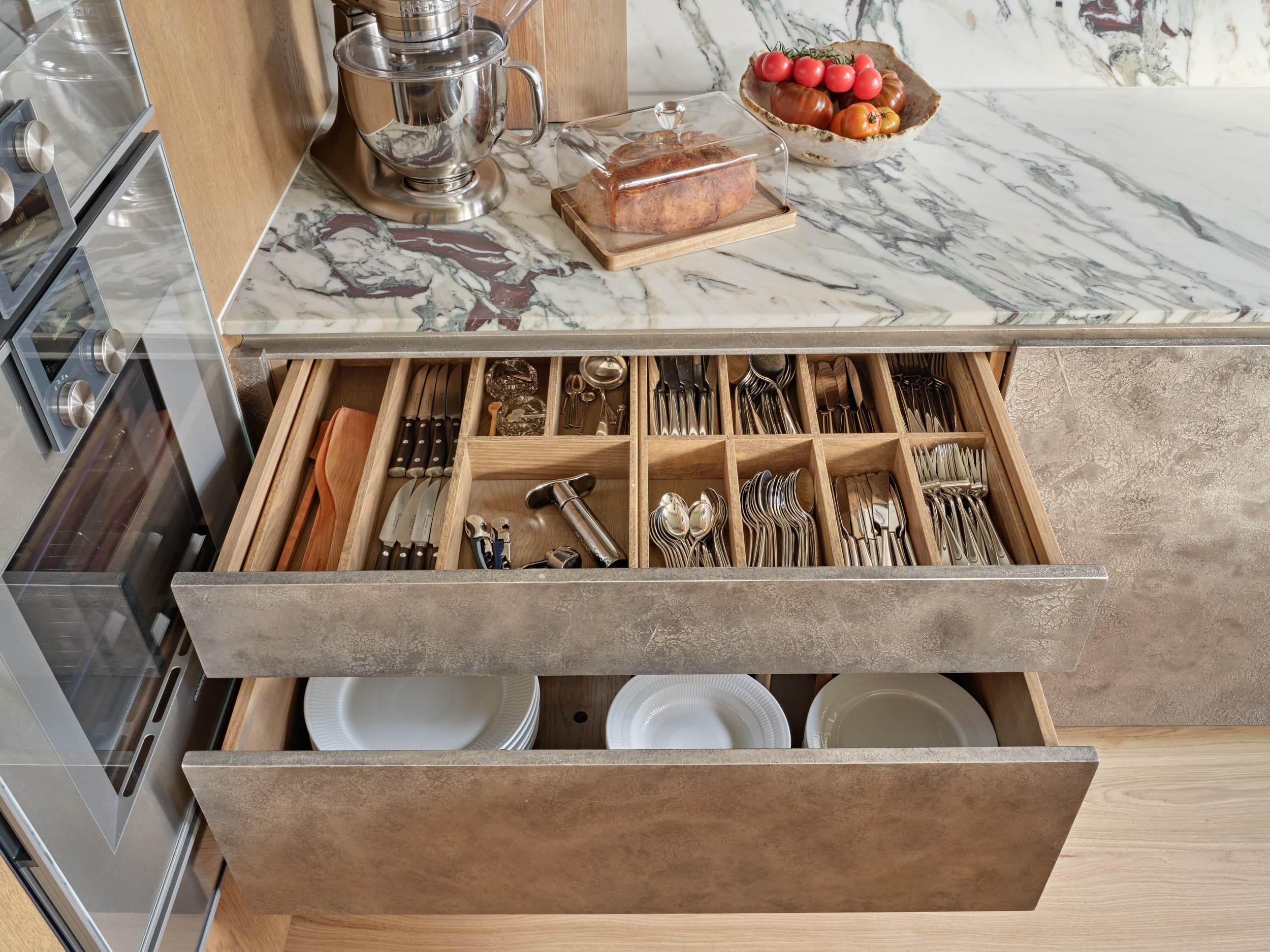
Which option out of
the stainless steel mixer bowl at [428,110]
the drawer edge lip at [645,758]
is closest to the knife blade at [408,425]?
the stainless steel mixer bowl at [428,110]

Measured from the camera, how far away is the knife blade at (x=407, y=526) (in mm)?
1080

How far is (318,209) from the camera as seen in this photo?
1311mm

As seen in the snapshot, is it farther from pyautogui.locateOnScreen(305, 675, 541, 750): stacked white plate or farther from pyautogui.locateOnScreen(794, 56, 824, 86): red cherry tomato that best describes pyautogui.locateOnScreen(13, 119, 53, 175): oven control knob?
pyautogui.locateOnScreen(794, 56, 824, 86): red cherry tomato

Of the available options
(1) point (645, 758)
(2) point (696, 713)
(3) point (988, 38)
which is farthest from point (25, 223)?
(3) point (988, 38)

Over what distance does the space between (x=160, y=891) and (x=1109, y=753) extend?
140cm

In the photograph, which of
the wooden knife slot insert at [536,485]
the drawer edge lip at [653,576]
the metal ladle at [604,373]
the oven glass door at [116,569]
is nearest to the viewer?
the oven glass door at [116,569]

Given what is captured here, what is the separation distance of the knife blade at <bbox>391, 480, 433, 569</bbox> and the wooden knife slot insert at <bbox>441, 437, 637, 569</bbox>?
2.0 inches

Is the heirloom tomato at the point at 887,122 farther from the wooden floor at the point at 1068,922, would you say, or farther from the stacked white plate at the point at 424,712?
the wooden floor at the point at 1068,922

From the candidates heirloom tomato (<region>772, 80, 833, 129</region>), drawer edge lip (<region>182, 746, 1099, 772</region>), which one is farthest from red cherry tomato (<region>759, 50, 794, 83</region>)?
drawer edge lip (<region>182, 746, 1099, 772</region>)

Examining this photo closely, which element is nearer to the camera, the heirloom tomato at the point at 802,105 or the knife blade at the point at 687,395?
the knife blade at the point at 687,395

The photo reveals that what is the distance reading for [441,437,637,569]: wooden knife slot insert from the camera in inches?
44.8

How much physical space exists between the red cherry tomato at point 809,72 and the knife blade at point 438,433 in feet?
2.09

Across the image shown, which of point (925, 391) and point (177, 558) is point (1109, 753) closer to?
point (925, 391)

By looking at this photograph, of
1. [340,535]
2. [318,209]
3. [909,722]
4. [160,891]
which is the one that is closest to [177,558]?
[340,535]
